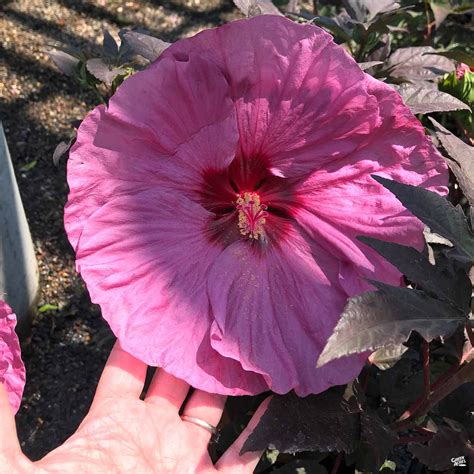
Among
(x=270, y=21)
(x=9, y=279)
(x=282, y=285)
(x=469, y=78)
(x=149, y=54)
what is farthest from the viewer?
(x=9, y=279)

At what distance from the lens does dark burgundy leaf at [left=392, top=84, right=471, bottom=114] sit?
40.6 inches

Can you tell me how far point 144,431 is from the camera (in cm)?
106

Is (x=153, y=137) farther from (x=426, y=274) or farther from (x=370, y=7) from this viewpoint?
(x=370, y=7)

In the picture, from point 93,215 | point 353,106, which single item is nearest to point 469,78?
point 353,106

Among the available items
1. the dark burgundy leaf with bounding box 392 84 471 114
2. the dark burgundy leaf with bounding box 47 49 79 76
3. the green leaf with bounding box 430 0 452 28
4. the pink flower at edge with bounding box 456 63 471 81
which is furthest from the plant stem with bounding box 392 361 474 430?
the green leaf with bounding box 430 0 452 28

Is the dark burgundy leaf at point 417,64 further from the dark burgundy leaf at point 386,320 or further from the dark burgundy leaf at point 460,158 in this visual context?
the dark burgundy leaf at point 386,320

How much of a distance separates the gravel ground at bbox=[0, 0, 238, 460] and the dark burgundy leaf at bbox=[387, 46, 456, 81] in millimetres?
699

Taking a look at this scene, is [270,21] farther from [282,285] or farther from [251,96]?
[282,285]

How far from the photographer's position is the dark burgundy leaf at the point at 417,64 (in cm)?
122

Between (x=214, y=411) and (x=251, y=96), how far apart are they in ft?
1.56

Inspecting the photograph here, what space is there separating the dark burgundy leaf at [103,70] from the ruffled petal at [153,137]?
0.20 meters

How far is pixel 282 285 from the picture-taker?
3.03ft

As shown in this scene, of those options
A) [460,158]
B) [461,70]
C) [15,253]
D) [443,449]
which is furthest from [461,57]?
[15,253]

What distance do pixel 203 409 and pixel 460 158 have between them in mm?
514
